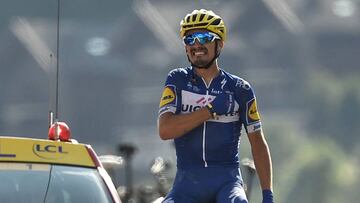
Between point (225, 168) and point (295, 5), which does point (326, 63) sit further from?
point (225, 168)

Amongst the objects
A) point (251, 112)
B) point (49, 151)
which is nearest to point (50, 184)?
point (49, 151)

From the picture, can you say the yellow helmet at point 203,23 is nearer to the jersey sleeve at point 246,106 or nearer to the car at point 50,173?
the jersey sleeve at point 246,106

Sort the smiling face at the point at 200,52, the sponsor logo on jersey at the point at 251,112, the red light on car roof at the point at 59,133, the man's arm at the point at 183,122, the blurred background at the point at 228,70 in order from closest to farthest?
the man's arm at the point at 183,122, the smiling face at the point at 200,52, the sponsor logo on jersey at the point at 251,112, the red light on car roof at the point at 59,133, the blurred background at the point at 228,70

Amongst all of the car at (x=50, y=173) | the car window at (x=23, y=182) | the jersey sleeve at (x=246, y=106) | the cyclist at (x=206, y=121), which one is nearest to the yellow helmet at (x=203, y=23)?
the cyclist at (x=206, y=121)

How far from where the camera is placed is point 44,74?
11.6 metres

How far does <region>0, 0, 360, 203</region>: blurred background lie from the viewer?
11.2m

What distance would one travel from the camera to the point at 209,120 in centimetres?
574

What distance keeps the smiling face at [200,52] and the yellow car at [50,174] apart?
72 centimetres

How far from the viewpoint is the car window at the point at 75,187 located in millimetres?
5828

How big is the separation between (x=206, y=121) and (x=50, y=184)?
31.5 inches

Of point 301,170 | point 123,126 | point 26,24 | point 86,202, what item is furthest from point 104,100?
point 86,202

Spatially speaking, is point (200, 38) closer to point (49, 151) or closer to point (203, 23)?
point (203, 23)

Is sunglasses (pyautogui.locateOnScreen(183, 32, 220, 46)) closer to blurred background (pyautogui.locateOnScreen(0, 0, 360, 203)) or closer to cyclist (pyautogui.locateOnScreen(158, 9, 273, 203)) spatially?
cyclist (pyautogui.locateOnScreen(158, 9, 273, 203))

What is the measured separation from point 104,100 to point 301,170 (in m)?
1.93
